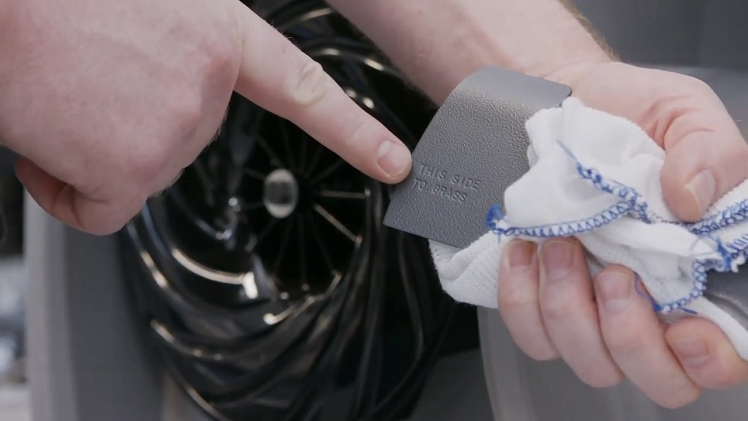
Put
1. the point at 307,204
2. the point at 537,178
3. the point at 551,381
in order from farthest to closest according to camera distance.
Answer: the point at 307,204, the point at 551,381, the point at 537,178

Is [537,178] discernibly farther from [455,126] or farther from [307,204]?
[307,204]

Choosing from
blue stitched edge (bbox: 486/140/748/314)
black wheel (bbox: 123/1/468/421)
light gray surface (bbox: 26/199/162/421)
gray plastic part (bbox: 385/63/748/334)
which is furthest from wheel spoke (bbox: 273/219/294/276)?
blue stitched edge (bbox: 486/140/748/314)

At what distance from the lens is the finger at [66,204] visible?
17.6 inches

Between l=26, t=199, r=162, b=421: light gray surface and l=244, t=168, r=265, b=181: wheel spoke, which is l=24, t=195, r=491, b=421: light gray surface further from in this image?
l=244, t=168, r=265, b=181: wheel spoke

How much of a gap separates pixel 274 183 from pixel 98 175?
26 centimetres

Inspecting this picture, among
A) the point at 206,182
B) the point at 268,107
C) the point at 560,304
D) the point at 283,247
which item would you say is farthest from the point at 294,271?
the point at 560,304

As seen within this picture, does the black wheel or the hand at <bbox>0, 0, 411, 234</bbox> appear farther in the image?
the black wheel

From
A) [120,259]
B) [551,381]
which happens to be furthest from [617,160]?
[120,259]

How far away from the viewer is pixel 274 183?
66 cm

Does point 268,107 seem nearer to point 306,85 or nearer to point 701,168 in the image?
point 306,85

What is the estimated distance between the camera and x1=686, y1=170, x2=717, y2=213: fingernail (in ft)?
1.07

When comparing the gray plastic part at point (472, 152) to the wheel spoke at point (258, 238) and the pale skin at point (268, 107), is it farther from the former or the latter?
the wheel spoke at point (258, 238)

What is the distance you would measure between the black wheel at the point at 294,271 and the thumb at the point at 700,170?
264 millimetres

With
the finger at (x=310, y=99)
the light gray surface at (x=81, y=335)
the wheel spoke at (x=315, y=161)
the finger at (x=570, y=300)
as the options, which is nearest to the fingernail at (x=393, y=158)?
the finger at (x=310, y=99)
